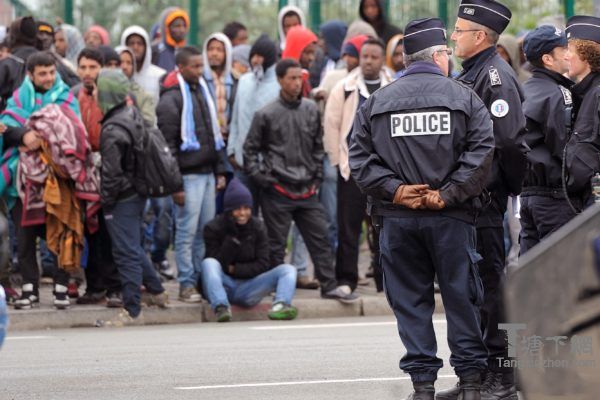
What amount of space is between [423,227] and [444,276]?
0.97 ft

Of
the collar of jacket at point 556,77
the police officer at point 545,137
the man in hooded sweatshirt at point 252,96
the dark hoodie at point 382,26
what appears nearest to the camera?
the police officer at point 545,137

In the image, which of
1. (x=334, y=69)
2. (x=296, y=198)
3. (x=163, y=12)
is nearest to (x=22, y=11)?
(x=163, y=12)

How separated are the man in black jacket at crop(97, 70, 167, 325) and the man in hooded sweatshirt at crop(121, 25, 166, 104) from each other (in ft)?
7.89

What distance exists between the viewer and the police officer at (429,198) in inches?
280

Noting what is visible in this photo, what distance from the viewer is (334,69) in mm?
15352

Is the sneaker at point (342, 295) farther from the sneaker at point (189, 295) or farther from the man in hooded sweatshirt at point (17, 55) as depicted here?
the man in hooded sweatshirt at point (17, 55)

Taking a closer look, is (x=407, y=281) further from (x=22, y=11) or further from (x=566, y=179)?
(x=22, y=11)

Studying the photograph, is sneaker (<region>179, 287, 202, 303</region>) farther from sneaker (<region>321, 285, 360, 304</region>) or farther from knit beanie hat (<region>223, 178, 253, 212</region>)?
sneaker (<region>321, 285, 360, 304</region>)

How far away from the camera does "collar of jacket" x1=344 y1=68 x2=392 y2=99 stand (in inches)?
532

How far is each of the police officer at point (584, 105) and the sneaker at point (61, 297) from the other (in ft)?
20.0

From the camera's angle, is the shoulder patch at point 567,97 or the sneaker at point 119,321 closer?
the shoulder patch at point 567,97

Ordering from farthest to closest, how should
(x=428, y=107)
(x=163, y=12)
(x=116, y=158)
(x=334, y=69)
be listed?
(x=163, y=12) < (x=334, y=69) < (x=116, y=158) < (x=428, y=107)

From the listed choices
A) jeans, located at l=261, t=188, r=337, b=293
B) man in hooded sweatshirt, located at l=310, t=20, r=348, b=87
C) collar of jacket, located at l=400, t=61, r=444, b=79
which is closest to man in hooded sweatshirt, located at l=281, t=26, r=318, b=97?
man in hooded sweatshirt, located at l=310, t=20, r=348, b=87

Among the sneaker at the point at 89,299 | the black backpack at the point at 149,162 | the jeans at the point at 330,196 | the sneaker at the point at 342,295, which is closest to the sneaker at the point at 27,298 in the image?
the sneaker at the point at 89,299
